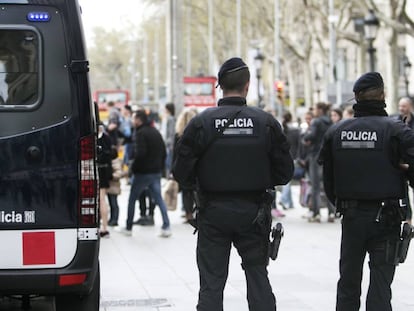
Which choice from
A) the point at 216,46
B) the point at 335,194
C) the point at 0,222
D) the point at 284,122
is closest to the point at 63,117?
the point at 0,222

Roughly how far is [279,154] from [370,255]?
3.19 ft

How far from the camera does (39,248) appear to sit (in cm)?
634

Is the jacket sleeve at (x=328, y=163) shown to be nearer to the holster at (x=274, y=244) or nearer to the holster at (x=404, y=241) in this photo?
the holster at (x=404, y=241)

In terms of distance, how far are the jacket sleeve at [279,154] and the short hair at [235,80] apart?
0.98 feet

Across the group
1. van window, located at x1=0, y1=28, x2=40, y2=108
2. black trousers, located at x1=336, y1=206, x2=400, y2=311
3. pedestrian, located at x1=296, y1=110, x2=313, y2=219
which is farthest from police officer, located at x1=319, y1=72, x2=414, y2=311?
pedestrian, located at x1=296, y1=110, x2=313, y2=219

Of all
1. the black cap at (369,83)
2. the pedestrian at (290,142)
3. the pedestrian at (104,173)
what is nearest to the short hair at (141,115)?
the pedestrian at (104,173)

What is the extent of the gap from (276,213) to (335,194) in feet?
33.3

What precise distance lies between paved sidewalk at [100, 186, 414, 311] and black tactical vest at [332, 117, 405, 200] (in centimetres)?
208

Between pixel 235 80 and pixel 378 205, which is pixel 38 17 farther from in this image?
pixel 378 205

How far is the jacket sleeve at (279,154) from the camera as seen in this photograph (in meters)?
6.28

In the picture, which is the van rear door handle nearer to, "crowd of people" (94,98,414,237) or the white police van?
the white police van

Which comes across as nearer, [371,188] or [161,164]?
[371,188]

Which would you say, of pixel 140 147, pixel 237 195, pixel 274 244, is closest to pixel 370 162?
pixel 274 244

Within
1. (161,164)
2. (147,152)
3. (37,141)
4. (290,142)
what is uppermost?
(37,141)
